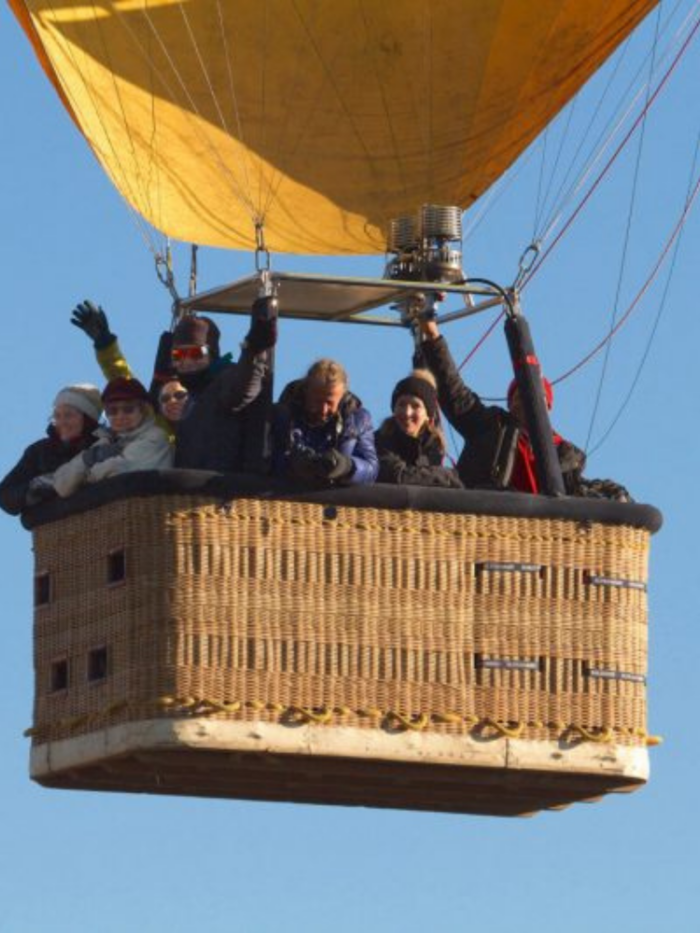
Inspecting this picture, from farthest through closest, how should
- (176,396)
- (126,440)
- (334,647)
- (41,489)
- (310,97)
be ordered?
(310,97), (41,489), (176,396), (126,440), (334,647)

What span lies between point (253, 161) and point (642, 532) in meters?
2.55

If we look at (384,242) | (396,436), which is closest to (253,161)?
(384,242)

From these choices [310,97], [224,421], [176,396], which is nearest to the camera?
[224,421]

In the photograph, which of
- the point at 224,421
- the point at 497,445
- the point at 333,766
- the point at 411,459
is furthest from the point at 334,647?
the point at 497,445

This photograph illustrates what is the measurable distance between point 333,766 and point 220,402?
1.32m

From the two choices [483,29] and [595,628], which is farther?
[483,29]

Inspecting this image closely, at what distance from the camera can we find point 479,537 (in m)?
15.2

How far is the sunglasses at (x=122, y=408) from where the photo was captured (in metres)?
15.1

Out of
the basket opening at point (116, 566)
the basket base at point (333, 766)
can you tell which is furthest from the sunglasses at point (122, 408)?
the basket base at point (333, 766)

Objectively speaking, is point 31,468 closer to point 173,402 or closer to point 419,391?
point 173,402

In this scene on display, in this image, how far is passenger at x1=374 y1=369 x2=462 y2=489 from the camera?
49.9 feet

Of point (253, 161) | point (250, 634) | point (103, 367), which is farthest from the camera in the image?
point (253, 161)

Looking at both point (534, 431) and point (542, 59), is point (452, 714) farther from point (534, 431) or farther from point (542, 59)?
point (542, 59)

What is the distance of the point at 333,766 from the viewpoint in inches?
592
